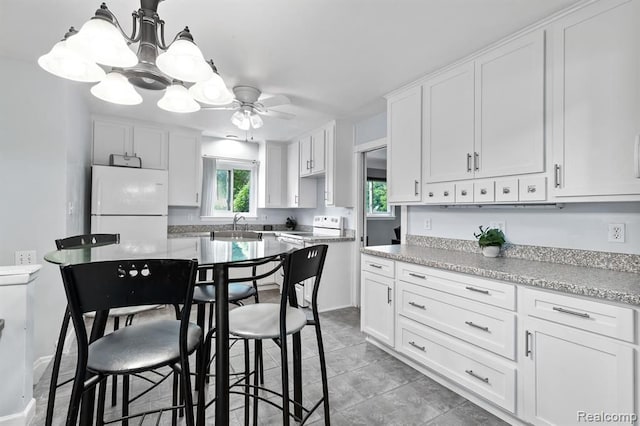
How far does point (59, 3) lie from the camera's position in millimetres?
1767

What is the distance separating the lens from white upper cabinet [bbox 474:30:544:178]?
6.28ft

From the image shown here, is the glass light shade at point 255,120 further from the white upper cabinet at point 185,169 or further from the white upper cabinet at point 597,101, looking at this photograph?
the white upper cabinet at point 597,101

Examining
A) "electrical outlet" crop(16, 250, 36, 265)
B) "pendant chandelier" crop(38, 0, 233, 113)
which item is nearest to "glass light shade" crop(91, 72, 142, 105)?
"pendant chandelier" crop(38, 0, 233, 113)

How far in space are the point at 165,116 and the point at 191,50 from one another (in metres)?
3.03

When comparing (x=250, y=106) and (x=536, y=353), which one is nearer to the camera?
(x=536, y=353)

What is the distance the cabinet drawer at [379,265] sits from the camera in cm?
253

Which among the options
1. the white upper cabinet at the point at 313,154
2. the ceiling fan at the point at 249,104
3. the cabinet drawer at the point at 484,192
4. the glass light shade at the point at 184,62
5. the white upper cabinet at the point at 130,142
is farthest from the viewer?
the white upper cabinet at the point at 313,154

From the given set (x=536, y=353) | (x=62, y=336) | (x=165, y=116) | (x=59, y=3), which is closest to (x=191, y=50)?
(x=59, y=3)

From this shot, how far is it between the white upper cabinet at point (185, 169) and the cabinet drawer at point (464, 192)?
3.66 meters

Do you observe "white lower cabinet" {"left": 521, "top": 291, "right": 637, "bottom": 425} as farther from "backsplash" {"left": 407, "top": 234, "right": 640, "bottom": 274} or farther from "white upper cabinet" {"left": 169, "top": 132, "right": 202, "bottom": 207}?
"white upper cabinet" {"left": 169, "top": 132, "right": 202, "bottom": 207}

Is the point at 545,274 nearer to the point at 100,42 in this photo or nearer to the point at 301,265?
the point at 301,265

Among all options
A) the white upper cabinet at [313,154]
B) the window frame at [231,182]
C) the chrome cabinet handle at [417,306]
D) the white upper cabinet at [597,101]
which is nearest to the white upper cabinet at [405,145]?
the chrome cabinet handle at [417,306]

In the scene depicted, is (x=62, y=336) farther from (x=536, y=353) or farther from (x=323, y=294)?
(x=323, y=294)

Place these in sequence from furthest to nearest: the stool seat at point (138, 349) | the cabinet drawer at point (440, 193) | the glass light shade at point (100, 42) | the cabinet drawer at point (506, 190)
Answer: the cabinet drawer at point (440, 193), the cabinet drawer at point (506, 190), the glass light shade at point (100, 42), the stool seat at point (138, 349)
